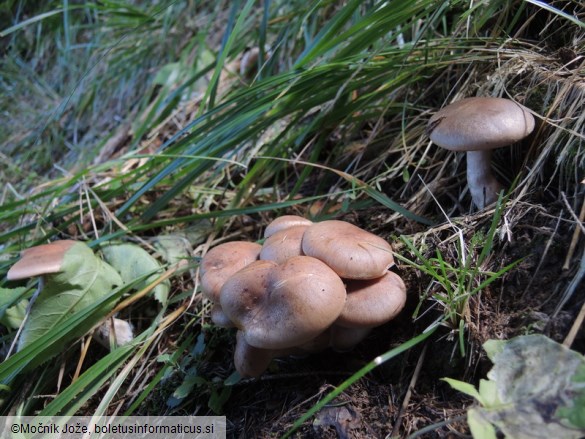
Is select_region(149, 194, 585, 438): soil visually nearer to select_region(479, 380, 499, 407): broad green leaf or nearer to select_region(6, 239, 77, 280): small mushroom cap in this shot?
select_region(479, 380, 499, 407): broad green leaf

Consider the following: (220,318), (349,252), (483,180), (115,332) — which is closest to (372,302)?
(349,252)

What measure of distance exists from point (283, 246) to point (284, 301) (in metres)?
0.30

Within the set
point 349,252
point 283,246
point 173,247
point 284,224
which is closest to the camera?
point 349,252

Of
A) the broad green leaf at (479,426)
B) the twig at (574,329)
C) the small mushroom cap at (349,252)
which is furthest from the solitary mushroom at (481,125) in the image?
the broad green leaf at (479,426)

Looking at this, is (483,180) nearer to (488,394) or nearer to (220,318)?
(488,394)

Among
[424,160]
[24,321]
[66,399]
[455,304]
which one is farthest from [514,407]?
[24,321]

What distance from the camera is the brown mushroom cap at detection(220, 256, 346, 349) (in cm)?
132

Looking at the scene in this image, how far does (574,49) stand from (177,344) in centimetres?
210

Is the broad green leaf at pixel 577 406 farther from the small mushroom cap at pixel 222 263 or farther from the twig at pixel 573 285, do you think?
the small mushroom cap at pixel 222 263

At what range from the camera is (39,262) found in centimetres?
194

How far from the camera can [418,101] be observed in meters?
2.21

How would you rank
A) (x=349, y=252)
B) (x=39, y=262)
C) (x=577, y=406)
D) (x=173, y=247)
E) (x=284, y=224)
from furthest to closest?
1. (x=173, y=247)
2. (x=39, y=262)
3. (x=284, y=224)
4. (x=349, y=252)
5. (x=577, y=406)

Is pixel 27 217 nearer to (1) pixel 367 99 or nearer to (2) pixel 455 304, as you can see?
(1) pixel 367 99

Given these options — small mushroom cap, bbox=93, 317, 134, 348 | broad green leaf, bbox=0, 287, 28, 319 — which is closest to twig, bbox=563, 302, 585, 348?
small mushroom cap, bbox=93, 317, 134, 348
